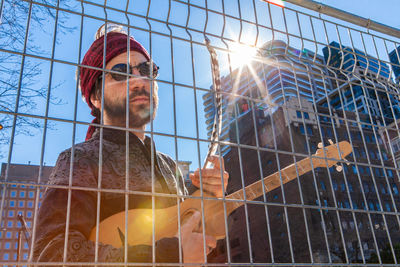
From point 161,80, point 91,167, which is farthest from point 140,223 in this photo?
point 161,80

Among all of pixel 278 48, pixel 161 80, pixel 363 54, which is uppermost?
pixel 363 54

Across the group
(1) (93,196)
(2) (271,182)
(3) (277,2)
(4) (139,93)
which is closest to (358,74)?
(3) (277,2)

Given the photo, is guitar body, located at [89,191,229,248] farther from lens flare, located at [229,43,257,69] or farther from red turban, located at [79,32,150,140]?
red turban, located at [79,32,150,140]

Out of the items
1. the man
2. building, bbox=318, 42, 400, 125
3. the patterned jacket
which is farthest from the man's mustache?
building, bbox=318, 42, 400, 125

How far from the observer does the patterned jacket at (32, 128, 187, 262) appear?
120 cm

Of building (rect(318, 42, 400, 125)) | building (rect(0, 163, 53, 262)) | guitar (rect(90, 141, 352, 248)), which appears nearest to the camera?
building (rect(0, 163, 53, 262))

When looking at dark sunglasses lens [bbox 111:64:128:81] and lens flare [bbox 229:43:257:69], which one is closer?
lens flare [bbox 229:43:257:69]

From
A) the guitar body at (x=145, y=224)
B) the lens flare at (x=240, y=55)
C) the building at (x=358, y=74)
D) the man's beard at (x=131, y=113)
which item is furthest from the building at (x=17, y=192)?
the building at (x=358, y=74)

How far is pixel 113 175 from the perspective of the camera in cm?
174

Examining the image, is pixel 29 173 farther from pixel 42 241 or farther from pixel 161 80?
pixel 161 80

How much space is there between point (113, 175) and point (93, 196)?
0.46ft

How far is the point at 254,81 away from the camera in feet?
5.33

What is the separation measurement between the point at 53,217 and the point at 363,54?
5.76ft

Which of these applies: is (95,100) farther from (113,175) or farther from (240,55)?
(240,55)
